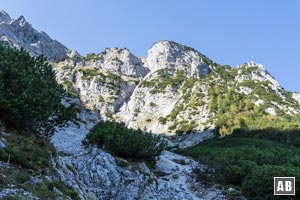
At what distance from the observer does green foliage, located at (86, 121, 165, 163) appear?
37.5m

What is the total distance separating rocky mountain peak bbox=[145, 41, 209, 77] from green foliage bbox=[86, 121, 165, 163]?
375ft

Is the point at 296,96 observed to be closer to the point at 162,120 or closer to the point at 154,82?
the point at 162,120

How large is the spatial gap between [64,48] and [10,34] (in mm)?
33155

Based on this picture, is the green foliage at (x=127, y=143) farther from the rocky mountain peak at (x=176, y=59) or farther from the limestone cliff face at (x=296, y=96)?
the rocky mountain peak at (x=176, y=59)

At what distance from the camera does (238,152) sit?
1857 inches

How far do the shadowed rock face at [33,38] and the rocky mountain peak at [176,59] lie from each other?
4347 centimetres

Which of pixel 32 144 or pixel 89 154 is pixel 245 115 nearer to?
pixel 89 154

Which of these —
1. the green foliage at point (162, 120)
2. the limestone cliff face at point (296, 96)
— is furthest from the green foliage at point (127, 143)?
the limestone cliff face at point (296, 96)

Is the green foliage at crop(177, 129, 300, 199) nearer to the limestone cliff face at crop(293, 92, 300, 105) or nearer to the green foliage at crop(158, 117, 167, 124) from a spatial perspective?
the green foliage at crop(158, 117, 167, 124)

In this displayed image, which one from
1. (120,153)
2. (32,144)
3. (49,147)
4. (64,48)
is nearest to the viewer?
Result: (32,144)

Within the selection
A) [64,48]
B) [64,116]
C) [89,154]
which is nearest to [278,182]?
[89,154]

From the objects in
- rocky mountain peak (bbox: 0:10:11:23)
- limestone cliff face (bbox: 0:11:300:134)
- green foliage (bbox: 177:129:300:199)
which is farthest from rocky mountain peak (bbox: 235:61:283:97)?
rocky mountain peak (bbox: 0:10:11:23)

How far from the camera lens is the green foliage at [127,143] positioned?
3747cm

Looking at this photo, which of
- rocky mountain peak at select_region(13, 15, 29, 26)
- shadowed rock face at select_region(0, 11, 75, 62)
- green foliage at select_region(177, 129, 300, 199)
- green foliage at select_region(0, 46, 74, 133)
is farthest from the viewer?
rocky mountain peak at select_region(13, 15, 29, 26)
